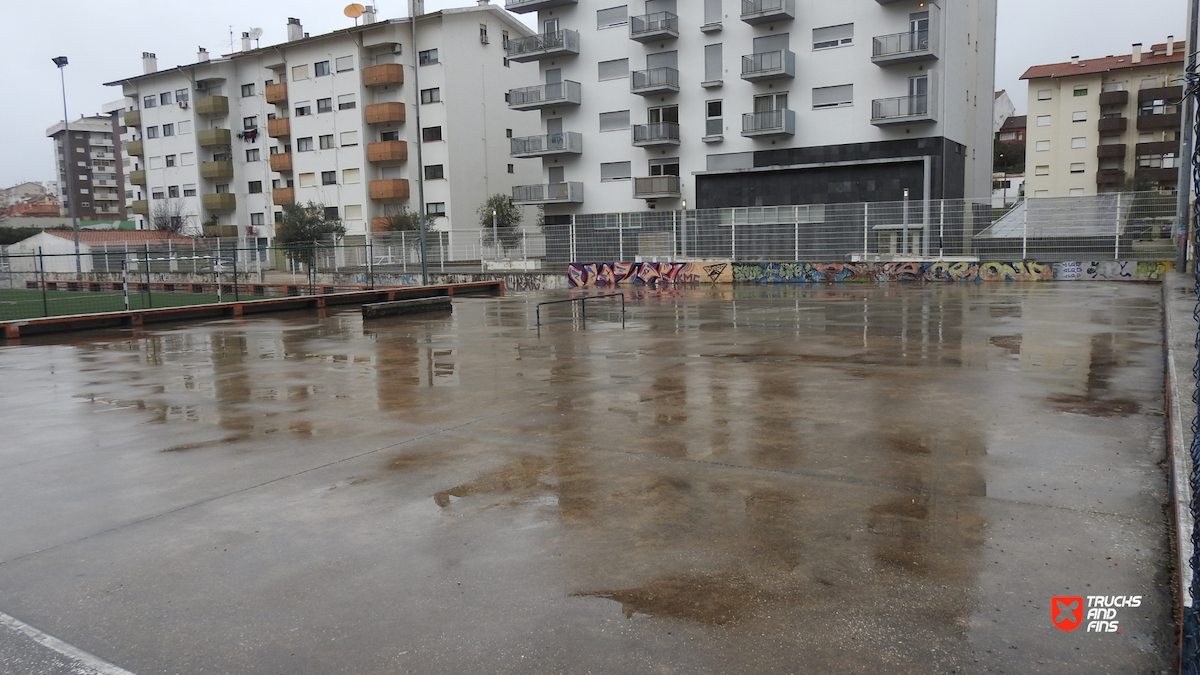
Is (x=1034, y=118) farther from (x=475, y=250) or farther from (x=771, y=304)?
(x=771, y=304)

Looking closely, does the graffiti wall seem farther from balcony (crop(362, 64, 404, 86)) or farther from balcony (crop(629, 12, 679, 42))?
balcony (crop(362, 64, 404, 86))

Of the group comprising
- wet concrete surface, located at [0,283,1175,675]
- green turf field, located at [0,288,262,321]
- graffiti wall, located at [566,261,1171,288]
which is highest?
graffiti wall, located at [566,261,1171,288]

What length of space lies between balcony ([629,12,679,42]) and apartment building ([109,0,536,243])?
14.3 metres

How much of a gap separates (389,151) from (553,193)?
45.7 feet

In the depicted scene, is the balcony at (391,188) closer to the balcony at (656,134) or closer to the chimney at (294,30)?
the chimney at (294,30)

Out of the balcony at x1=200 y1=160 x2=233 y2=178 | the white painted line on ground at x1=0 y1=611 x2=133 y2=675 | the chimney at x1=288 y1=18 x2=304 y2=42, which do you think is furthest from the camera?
the balcony at x1=200 y1=160 x2=233 y2=178

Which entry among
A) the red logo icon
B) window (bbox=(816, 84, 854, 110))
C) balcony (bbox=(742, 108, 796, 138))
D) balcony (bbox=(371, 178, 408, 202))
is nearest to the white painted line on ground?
the red logo icon

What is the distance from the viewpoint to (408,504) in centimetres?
541

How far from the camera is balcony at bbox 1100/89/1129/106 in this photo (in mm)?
67188

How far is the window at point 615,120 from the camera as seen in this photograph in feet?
156

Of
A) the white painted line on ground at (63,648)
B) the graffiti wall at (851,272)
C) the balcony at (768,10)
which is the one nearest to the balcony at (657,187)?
the balcony at (768,10)

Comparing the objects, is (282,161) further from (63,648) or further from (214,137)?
(63,648)

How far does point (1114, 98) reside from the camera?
67375 millimetres

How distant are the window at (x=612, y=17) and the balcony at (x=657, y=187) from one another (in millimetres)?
9081
